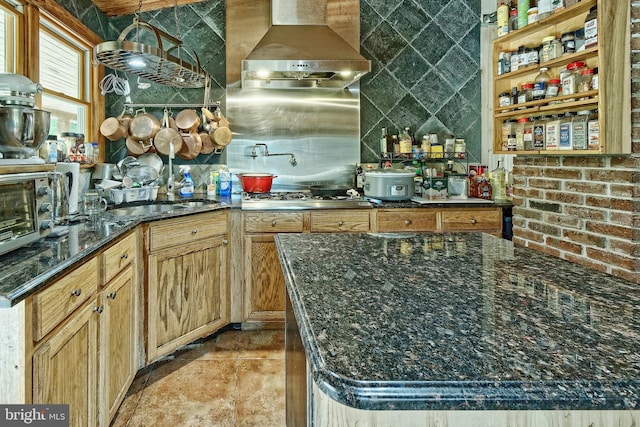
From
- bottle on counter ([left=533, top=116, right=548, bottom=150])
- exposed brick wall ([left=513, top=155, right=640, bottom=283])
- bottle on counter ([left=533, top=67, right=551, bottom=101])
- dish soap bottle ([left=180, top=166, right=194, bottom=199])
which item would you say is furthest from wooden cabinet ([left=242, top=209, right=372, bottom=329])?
bottle on counter ([left=533, top=67, right=551, bottom=101])

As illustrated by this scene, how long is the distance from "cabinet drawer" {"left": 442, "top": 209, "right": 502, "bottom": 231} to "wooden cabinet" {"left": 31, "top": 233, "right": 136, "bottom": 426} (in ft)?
6.59

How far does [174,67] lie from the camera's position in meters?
2.56

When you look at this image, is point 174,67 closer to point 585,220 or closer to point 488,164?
point 585,220

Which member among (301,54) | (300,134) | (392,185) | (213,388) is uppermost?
(301,54)

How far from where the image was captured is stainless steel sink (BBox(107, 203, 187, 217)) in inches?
105

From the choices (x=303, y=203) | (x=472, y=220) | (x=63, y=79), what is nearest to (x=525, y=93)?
(x=472, y=220)

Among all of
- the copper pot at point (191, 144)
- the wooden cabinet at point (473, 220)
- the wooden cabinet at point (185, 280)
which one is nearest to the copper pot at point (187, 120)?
the copper pot at point (191, 144)

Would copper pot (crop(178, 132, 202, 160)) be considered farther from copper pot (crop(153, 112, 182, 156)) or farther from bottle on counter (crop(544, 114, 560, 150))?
bottle on counter (crop(544, 114, 560, 150))

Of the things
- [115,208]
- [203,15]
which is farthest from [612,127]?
[203,15]

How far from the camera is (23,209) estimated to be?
62.2 inches

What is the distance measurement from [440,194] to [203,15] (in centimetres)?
225

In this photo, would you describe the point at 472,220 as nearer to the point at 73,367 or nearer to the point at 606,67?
the point at 606,67

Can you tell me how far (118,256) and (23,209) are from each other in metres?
0.56

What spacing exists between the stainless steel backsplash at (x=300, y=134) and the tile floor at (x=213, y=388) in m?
1.39
